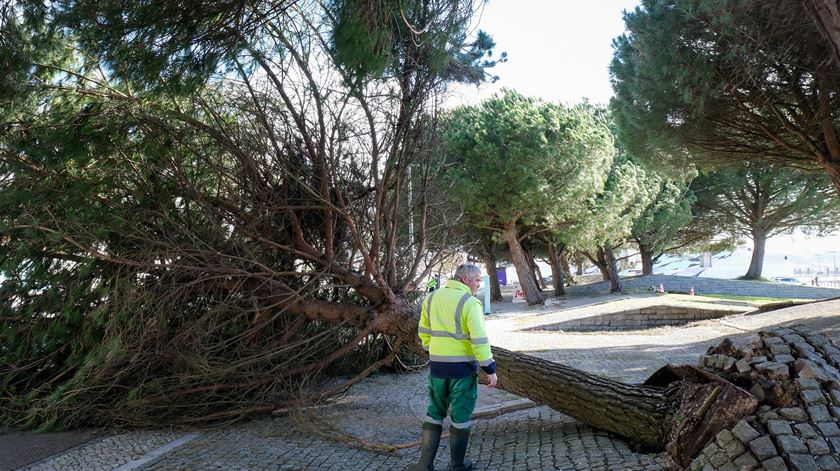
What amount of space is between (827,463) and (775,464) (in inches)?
10.2

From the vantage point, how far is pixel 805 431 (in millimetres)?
3562

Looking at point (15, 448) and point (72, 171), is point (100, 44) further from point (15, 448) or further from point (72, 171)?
point (15, 448)

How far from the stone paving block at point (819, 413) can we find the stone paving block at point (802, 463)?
1.26 feet

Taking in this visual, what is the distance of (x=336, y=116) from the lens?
6.59m

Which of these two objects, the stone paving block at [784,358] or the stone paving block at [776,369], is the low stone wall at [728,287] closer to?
the stone paving block at [784,358]

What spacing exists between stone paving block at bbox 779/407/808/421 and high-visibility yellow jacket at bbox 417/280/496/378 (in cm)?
191

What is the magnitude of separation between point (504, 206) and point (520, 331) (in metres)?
7.36

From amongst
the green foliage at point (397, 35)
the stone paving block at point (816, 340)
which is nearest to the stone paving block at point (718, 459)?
the stone paving block at point (816, 340)

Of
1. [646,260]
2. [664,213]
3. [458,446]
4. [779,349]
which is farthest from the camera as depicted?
[646,260]

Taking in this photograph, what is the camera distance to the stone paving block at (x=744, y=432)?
363cm

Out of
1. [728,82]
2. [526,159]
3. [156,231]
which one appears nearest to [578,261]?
[526,159]

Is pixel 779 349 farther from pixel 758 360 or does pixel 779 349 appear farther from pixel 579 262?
pixel 579 262

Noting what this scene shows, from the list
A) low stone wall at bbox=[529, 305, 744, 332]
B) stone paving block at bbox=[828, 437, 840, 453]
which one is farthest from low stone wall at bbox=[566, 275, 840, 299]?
stone paving block at bbox=[828, 437, 840, 453]

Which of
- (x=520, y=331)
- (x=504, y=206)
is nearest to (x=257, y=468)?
(x=520, y=331)
